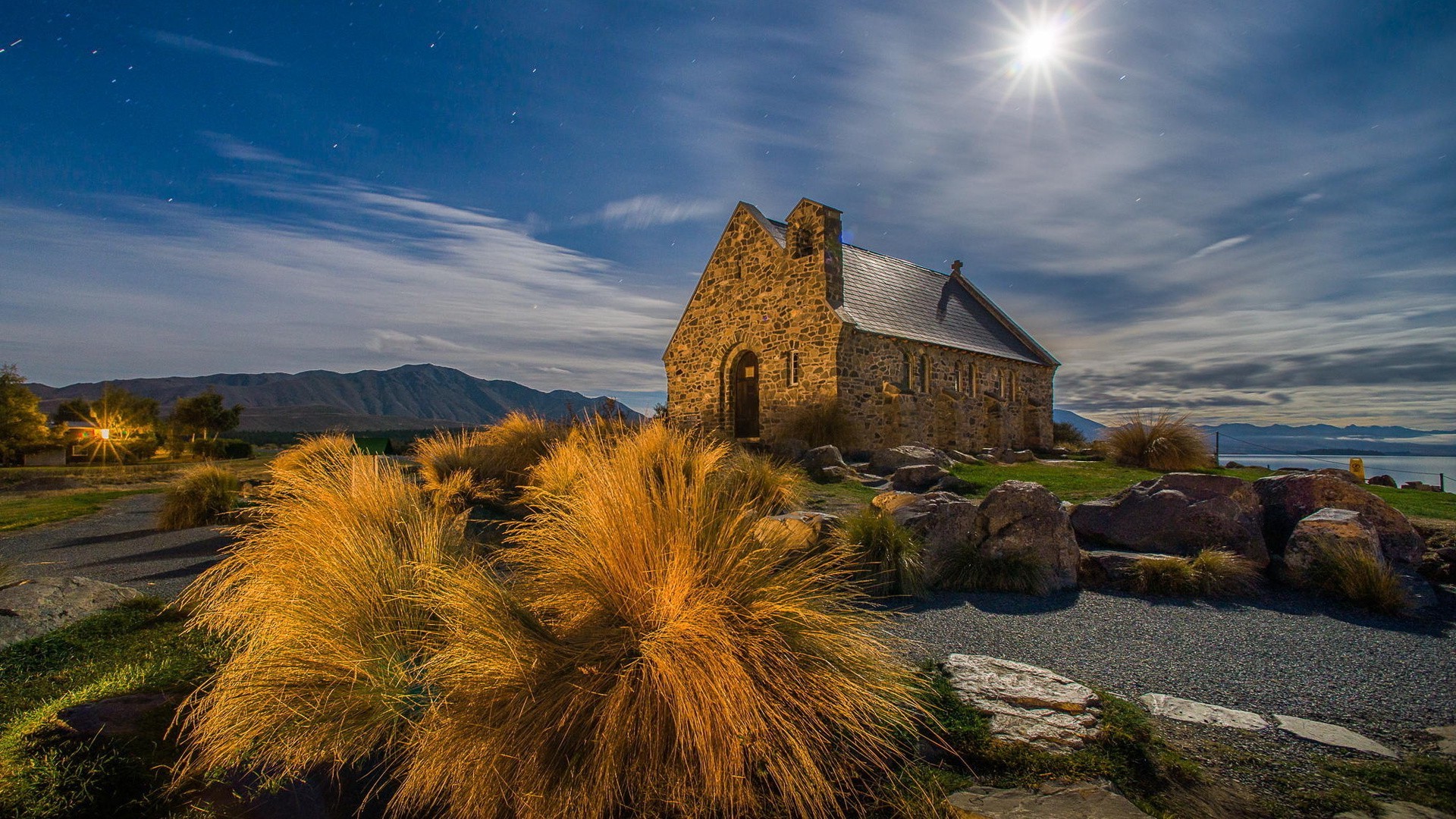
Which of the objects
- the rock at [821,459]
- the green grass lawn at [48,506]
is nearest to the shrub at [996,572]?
the rock at [821,459]

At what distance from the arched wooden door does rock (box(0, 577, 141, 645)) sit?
1559 centimetres

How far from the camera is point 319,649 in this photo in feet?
10.6

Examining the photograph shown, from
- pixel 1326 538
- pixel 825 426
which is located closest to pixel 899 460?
pixel 825 426

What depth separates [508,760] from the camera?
2.60 m

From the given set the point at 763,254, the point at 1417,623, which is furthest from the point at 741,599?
the point at 763,254

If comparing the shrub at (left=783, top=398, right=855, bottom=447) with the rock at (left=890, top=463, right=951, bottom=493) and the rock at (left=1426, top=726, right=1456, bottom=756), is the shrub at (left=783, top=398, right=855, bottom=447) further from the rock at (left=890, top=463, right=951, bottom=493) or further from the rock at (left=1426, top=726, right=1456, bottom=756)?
the rock at (left=1426, top=726, right=1456, bottom=756)

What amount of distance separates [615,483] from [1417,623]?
6.54 metres

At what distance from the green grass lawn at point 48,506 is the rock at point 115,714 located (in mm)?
10429

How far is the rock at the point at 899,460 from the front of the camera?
45.2ft

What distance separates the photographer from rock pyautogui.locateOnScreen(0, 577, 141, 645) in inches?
175

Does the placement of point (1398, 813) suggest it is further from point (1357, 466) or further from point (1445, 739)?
point (1357, 466)

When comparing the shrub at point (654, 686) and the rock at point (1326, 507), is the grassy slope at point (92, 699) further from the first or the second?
the rock at point (1326, 507)

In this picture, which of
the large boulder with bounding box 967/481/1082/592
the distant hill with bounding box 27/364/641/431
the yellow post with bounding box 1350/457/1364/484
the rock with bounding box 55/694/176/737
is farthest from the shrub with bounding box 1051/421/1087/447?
the distant hill with bounding box 27/364/641/431

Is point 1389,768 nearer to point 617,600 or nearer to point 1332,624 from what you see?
point 1332,624
